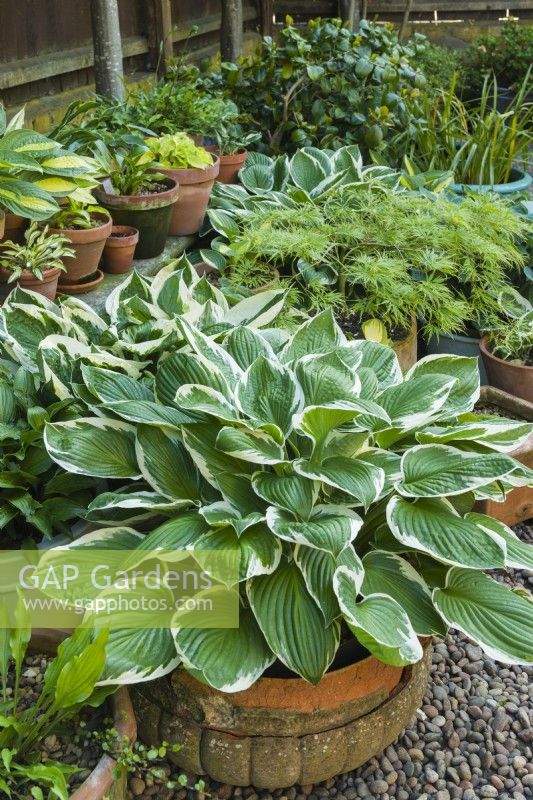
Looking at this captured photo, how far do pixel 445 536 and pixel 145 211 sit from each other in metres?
1.86

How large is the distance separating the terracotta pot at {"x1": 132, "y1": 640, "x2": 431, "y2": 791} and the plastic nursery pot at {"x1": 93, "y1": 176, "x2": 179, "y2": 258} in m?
1.82

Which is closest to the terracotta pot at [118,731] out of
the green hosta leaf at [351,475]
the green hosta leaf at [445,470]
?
the green hosta leaf at [351,475]

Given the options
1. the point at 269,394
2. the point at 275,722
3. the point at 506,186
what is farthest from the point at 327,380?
the point at 506,186

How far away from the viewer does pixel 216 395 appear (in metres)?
1.80

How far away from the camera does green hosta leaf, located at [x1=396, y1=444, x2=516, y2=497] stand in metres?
1.70

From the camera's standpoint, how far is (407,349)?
3.02 m

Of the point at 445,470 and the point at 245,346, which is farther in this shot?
the point at 245,346

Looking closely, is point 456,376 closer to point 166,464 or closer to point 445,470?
point 445,470

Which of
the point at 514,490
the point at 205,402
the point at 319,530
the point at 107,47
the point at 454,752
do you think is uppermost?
the point at 107,47

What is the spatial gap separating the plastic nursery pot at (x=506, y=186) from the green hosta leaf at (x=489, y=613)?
8.49 ft

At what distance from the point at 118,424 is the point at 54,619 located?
1.46 feet

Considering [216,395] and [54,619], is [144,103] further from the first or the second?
[54,619]

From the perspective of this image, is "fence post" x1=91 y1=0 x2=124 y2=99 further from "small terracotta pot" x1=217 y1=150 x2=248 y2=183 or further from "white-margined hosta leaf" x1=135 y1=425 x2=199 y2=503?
"white-margined hosta leaf" x1=135 y1=425 x2=199 y2=503

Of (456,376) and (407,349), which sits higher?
(456,376)
